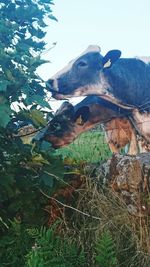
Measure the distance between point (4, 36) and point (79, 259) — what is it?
1097 mm

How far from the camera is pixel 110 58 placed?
3.61m

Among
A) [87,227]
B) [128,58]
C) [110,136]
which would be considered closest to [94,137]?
[110,136]

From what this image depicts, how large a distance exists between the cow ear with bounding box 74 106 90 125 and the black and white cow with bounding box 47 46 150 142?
0.37 ft

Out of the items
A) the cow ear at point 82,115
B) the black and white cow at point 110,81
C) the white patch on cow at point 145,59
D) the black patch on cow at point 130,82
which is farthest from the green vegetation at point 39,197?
the white patch on cow at point 145,59

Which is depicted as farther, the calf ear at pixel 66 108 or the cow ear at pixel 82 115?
the cow ear at pixel 82 115

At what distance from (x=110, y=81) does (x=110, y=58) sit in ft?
0.60

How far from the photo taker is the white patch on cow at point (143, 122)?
11.4 feet

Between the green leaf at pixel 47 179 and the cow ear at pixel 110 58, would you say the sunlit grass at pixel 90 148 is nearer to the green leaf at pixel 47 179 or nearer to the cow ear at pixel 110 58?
the cow ear at pixel 110 58

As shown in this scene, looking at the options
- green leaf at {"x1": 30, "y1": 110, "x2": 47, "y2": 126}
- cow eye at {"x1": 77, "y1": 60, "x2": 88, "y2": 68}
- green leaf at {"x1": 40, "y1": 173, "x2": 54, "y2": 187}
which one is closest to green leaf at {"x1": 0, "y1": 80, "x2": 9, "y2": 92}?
green leaf at {"x1": 30, "y1": 110, "x2": 47, "y2": 126}

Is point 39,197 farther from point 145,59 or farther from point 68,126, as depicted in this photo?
point 145,59

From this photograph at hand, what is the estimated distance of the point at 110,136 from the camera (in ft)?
11.9

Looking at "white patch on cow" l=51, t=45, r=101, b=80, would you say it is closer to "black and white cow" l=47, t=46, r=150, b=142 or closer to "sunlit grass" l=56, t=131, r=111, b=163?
"black and white cow" l=47, t=46, r=150, b=142

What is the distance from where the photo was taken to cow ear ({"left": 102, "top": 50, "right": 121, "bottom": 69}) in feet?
11.8

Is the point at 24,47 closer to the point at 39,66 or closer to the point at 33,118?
the point at 39,66
